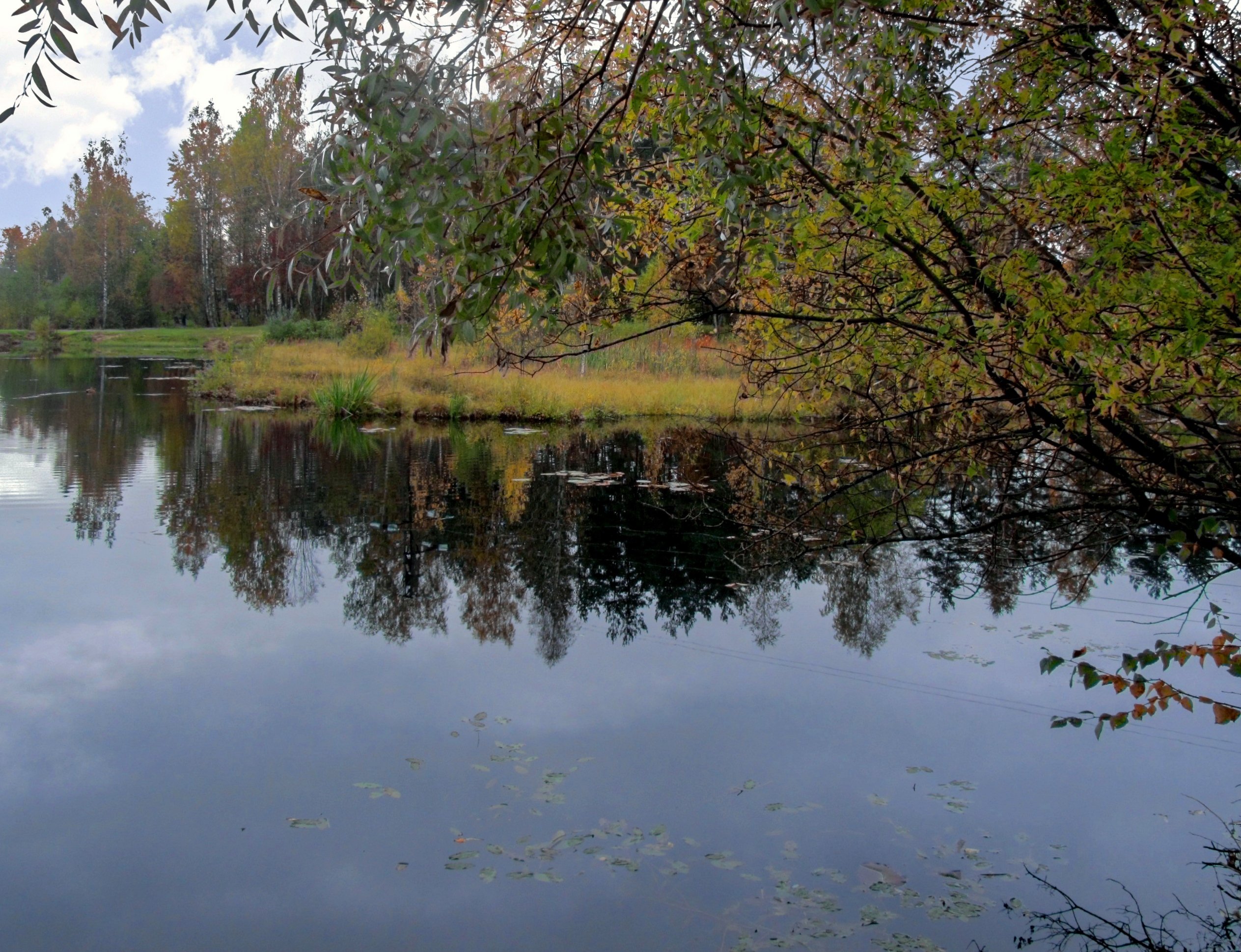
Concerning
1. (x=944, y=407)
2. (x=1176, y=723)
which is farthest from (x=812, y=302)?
(x=1176, y=723)

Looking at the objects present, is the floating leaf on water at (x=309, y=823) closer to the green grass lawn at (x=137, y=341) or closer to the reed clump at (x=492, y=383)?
the reed clump at (x=492, y=383)

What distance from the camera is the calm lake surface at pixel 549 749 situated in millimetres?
4059

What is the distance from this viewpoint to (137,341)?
52625 mm

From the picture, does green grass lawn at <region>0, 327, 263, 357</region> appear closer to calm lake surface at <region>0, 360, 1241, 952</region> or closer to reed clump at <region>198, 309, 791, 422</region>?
reed clump at <region>198, 309, 791, 422</region>

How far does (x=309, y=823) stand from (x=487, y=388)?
18481mm

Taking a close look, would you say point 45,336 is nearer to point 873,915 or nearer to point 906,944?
point 873,915

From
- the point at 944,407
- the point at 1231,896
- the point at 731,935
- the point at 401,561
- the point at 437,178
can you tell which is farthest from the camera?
the point at 401,561

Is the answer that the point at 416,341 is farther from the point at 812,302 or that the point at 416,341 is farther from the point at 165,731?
the point at 165,731

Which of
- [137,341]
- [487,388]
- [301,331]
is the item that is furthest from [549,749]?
[137,341]

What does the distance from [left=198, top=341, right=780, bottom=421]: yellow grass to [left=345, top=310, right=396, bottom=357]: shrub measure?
15.2 inches

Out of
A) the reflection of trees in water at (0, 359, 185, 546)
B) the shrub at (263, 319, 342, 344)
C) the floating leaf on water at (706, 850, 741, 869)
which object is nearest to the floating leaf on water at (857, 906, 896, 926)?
the floating leaf on water at (706, 850, 741, 869)

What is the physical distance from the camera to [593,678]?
6.58 m

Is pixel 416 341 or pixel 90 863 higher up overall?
pixel 416 341

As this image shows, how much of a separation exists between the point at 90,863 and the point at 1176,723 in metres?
6.10
